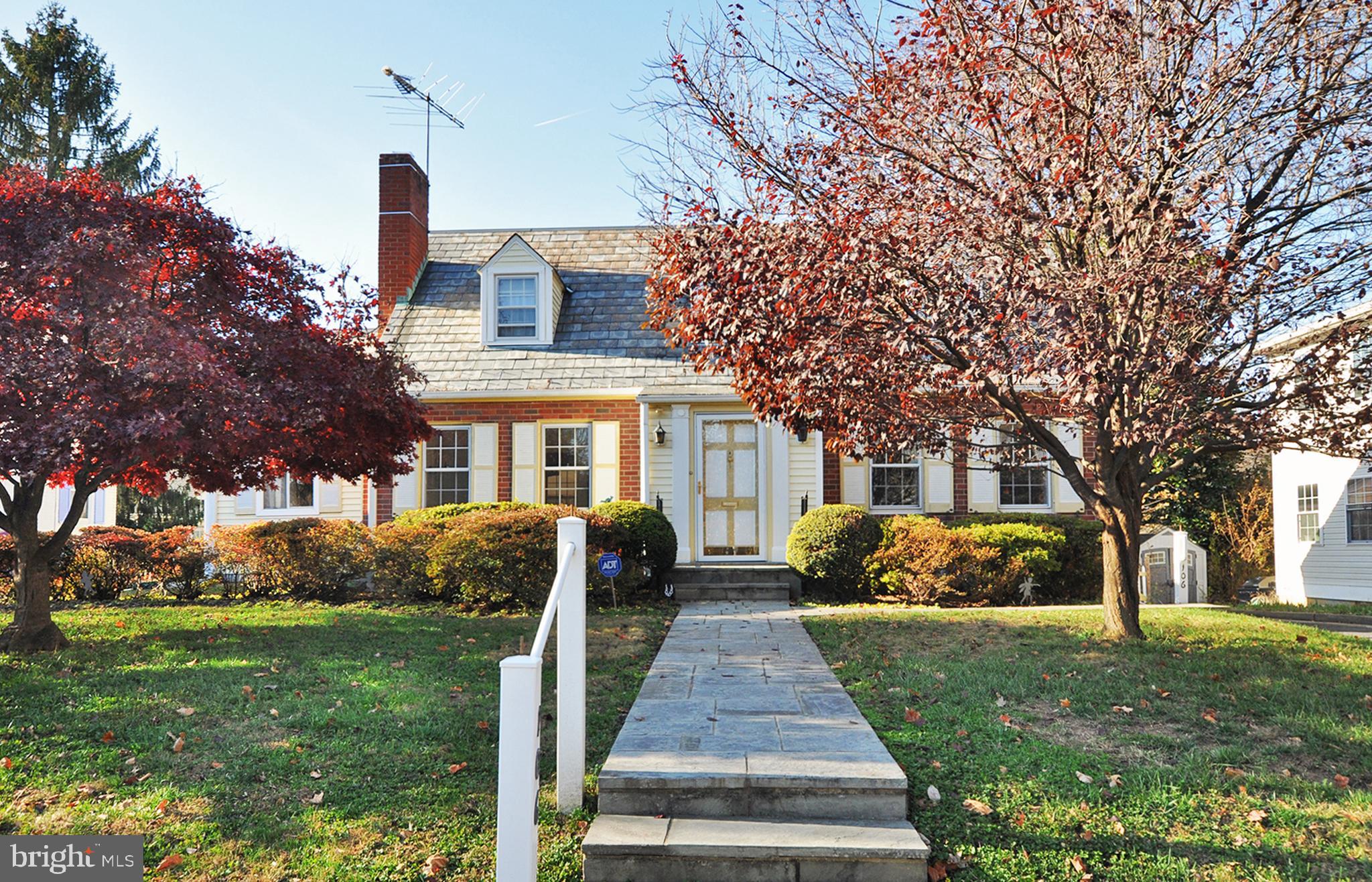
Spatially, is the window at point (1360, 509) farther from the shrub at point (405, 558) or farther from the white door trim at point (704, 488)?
the shrub at point (405, 558)

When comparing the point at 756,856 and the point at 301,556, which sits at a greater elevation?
the point at 301,556

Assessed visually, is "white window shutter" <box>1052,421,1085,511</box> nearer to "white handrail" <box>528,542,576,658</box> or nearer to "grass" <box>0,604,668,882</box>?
"grass" <box>0,604,668,882</box>

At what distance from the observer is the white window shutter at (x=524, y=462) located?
13.9m

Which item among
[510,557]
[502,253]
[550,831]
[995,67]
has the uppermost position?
[502,253]

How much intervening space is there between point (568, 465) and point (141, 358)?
7.60 m

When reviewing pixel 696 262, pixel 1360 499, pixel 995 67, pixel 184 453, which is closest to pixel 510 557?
pixel 184 453

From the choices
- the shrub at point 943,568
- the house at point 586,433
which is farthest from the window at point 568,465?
the shrub at point 943,568

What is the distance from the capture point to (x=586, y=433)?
13953 millimetres

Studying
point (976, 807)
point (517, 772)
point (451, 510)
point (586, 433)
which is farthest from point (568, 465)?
point (517, 772)

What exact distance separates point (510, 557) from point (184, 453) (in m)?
4.15

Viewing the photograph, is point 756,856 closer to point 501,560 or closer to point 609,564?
point 609,564

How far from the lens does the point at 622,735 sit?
4.93 metres

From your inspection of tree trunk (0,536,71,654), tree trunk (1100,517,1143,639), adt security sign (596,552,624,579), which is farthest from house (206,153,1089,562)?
tree trunk (0,536,71,654)

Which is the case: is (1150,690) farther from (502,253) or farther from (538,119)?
(502,253)
